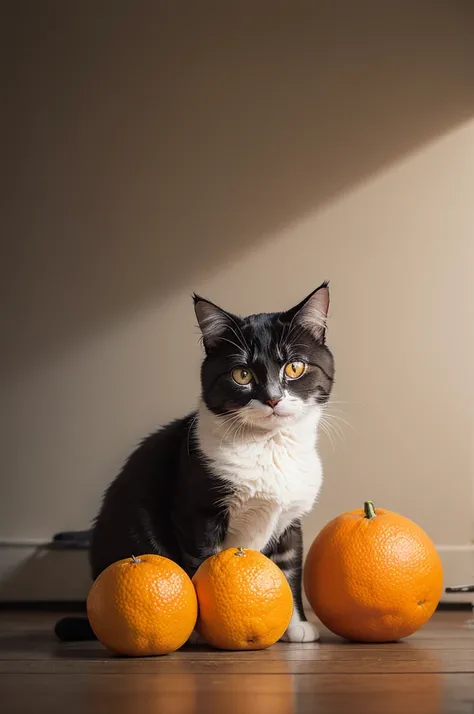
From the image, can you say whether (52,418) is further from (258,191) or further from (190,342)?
(258,191)

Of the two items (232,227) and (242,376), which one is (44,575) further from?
(232,227)

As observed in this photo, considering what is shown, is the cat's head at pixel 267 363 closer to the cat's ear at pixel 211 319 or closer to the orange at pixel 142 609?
the cat's ear at pixel 211 319

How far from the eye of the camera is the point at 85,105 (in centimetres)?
204

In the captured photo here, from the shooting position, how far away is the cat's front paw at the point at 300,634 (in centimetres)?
136

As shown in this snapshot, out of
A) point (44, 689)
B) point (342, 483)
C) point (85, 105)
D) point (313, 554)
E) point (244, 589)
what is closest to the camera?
point (44, 689)

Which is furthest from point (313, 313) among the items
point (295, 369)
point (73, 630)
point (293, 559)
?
point (73, 630)

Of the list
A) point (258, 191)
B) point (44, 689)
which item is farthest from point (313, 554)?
point (258, 191)

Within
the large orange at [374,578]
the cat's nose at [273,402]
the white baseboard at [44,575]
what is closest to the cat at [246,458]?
the cat's nose at [273,402]

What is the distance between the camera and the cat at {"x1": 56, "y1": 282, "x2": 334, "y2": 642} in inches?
53.2

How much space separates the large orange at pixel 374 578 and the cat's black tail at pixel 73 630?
0.41 meters

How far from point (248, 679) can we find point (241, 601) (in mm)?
175

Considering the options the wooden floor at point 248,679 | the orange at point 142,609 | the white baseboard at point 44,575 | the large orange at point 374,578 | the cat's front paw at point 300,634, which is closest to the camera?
the wooden floor at point 248,679

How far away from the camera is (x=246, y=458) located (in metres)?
1.37

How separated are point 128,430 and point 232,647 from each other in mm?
821
